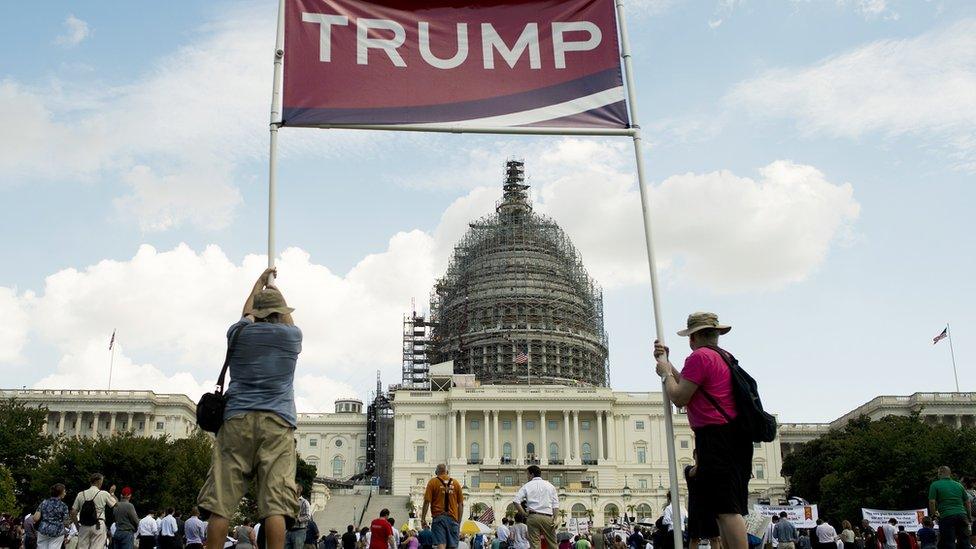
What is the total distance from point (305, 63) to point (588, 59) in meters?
3.53

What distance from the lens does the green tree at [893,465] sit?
2421 inches

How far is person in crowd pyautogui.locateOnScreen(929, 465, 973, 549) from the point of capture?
16.6 meters

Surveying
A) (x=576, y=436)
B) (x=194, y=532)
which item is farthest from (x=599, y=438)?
(x=194, y=532)

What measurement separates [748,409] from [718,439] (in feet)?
1.26

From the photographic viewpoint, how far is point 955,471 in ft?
201

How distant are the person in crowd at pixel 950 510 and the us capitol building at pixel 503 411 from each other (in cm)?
7199

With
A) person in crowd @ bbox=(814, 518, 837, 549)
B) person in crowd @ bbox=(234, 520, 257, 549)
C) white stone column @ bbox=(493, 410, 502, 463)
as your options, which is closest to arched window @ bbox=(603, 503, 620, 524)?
white stone column @ bbox=(493, 410, 502, 463)

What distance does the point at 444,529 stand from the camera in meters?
17.2

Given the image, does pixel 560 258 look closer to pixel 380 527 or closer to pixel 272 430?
pixel 380 527

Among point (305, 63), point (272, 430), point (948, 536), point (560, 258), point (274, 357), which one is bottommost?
point (948, 536)

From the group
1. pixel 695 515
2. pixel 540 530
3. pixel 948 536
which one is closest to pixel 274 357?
pixel 695 515

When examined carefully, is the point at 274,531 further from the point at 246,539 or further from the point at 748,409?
the point at 246,539

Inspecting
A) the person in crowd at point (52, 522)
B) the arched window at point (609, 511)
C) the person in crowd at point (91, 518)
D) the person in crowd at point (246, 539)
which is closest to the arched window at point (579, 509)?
the arched window at point (609, 511)

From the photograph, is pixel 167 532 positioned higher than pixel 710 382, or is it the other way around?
pixel 710 382
